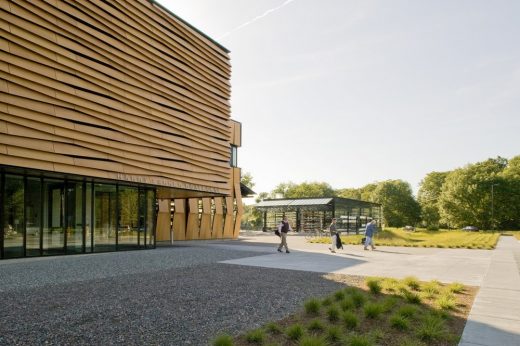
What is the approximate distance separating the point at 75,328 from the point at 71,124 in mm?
10715

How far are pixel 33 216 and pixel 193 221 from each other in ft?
43.2

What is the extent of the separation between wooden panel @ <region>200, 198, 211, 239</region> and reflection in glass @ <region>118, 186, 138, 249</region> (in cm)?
905

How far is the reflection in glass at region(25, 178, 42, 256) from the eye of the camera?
Answer: 14.6m

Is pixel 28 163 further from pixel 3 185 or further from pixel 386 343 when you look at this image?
pixel 386 343

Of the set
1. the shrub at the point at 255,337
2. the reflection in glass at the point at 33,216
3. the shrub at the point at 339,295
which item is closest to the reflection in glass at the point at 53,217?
the reflection in glass at the point at 33,216

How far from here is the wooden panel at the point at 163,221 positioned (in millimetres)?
25141

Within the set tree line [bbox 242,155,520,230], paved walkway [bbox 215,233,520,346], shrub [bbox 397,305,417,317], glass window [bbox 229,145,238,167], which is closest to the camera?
paved walkway [bbox 215,233,520,346]

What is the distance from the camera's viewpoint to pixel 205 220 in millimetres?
28188

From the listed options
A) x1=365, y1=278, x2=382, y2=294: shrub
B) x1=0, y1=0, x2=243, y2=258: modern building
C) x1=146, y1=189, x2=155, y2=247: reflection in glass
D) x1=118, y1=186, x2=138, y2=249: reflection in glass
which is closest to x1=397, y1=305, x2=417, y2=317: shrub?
x1=365, y1=278, x2=382, y2=294: shrub

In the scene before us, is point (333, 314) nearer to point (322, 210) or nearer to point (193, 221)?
point (193, 221)

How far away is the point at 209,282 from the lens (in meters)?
9.68

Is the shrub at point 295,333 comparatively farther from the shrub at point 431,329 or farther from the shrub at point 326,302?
the shrub at point 326,302

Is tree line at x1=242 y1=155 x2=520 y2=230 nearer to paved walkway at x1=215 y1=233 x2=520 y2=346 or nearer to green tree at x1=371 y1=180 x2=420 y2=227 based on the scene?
green tree at x1=371 y1=180 x2=420 y2=227

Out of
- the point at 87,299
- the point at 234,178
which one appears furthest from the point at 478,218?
the point at 87,299
